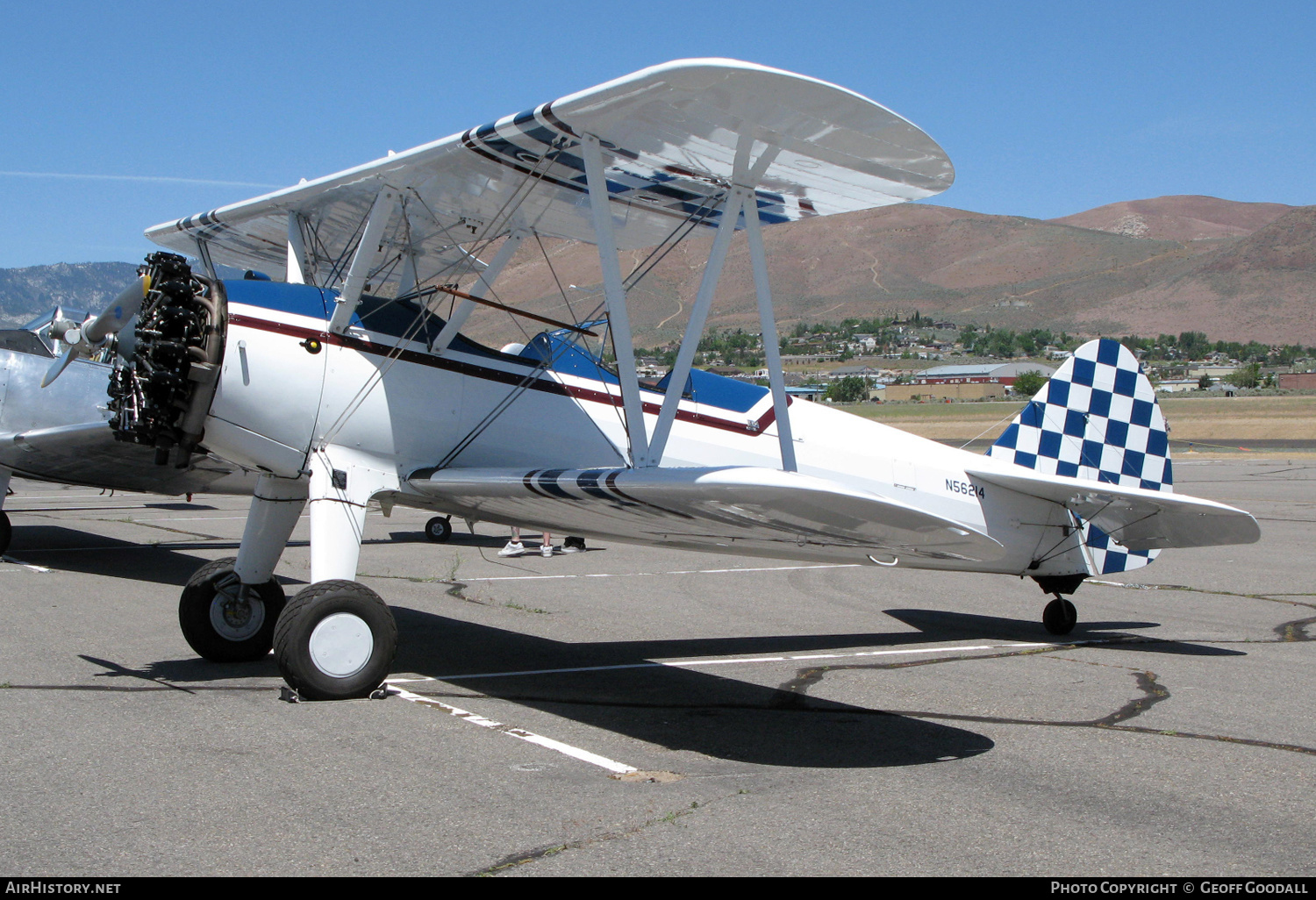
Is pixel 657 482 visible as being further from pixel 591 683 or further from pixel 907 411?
pixel 907 411

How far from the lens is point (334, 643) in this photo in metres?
5.45

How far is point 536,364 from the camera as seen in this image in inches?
258

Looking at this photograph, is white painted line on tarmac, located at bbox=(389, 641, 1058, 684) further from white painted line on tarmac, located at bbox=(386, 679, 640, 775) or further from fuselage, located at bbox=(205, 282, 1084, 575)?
fuselage, located at bbox=(205, 282, 1084, 575)

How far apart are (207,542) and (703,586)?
7081mm

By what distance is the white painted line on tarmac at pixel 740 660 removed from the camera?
633cm

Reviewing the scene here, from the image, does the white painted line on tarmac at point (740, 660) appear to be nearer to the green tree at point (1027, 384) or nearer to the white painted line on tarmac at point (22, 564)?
the white painted line on tarmac at point (22, 564)

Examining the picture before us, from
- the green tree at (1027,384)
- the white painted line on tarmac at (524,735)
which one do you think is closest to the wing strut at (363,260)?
the white painted line on tarmac at (524,735)

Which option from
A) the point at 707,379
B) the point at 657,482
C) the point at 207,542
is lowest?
the point at 207,542

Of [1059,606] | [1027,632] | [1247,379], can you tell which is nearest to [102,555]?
[1027,632]

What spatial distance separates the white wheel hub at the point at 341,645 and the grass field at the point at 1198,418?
3001cm

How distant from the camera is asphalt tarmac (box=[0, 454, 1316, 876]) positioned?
11.5 ft

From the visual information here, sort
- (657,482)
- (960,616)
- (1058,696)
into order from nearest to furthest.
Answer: (657,482) → (1058,696) → (960,616)

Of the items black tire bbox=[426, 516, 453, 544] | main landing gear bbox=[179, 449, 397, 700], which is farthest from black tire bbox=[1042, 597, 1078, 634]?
black tire bbox=[426, 516, 453, 544]
